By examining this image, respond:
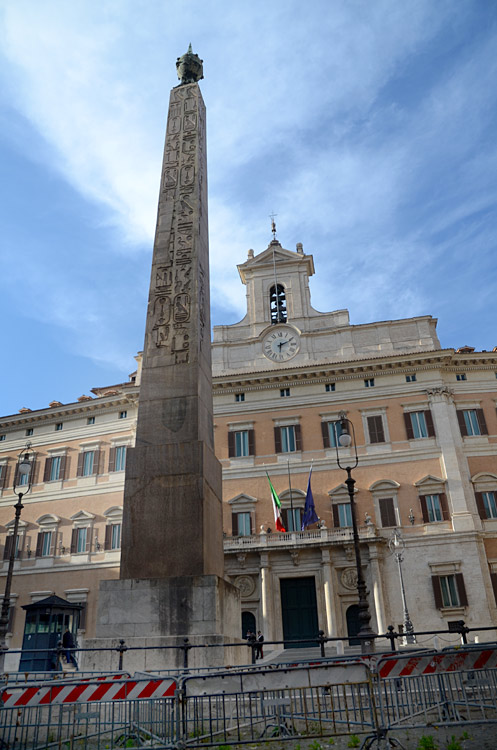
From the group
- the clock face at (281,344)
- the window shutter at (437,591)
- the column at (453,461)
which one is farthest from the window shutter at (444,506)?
the clock face at (281,344)

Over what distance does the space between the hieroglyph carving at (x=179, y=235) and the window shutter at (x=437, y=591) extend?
697 inches

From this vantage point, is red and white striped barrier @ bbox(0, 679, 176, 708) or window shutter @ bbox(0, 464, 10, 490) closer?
red and white striped barrier @ bbox(0, 679, 176, 708)

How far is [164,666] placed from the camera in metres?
7.94

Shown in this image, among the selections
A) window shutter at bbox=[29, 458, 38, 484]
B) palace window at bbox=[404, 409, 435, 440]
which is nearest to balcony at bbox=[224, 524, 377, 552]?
palace window at bbox=[404, 409, 435, 440]

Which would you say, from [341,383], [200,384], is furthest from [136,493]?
[341,383]

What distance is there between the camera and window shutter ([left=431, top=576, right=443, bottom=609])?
939 inches

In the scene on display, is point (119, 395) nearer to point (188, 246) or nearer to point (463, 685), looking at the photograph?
point (188, 246)

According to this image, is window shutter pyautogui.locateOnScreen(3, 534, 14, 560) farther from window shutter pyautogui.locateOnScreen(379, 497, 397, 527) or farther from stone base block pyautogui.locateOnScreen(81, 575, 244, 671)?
stone base block pyautogui.locateOnScreen(81, 575, 244, 671)

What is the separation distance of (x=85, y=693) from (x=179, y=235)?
8.38 m

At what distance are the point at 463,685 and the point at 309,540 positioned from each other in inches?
780

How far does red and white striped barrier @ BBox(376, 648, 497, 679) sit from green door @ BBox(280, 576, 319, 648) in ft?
64.4

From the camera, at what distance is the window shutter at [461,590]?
23.6 metres

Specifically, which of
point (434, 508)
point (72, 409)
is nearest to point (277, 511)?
point (434, 508)

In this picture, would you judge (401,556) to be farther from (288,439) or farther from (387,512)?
(288,439)
